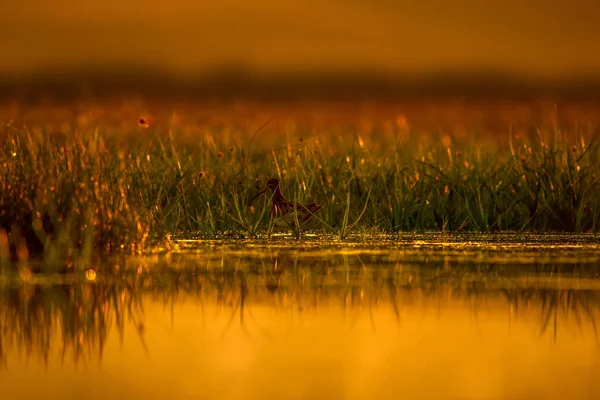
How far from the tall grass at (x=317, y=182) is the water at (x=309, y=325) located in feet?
2.66

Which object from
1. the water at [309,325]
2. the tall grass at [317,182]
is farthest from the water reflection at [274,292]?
the tall grass at [317,182]

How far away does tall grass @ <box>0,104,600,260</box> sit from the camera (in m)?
9.84

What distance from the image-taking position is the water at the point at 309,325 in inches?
210

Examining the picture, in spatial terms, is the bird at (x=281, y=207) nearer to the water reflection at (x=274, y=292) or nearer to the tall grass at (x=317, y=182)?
the tall grass at (x=317, y=182)

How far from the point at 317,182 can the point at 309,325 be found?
17.3ft

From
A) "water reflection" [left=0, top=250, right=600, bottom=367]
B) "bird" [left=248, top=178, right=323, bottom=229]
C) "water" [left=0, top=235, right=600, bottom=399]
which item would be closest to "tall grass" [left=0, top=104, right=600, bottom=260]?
"bird" [left=248, top=178, right=323, bottom=229]

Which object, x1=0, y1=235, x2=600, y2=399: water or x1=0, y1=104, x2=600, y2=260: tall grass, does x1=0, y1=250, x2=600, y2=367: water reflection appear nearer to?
x1=0, y1=235, x2=600, y2=399: water

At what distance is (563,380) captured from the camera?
17.8 ft

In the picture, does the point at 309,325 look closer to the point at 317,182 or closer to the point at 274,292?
the point at 274,292

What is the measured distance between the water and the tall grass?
0.81 meters

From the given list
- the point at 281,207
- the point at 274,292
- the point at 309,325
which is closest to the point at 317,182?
the point at 281,207

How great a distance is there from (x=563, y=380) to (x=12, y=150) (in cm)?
576

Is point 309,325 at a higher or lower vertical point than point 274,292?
lower

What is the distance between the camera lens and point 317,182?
11969mm
